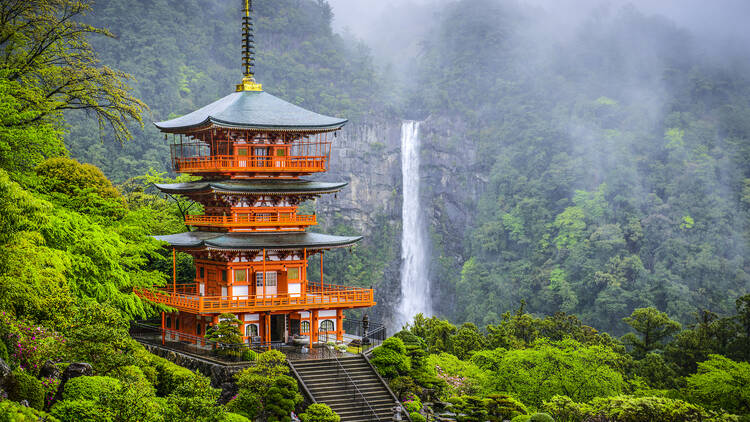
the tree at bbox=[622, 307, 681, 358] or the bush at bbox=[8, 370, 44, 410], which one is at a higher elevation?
the bush at bbox=[8, 370, 44, 410]

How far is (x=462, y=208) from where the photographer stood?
87.7 metres

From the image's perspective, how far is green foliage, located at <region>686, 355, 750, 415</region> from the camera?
88.1ft

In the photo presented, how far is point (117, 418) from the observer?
14.6 meters

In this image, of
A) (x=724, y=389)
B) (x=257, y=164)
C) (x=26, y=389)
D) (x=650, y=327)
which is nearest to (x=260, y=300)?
(x=257, y=164)

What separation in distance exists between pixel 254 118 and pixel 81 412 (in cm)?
1739

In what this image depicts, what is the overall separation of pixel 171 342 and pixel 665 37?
83732 mm

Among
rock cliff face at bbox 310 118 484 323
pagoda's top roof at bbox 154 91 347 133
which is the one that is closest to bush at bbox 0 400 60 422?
pagoda's top roof at bbox 154 91 347 133

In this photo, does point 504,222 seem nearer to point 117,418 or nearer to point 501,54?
point 501,54

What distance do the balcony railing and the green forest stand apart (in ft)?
8.82

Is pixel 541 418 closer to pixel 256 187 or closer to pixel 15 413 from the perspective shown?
pixel 256 187

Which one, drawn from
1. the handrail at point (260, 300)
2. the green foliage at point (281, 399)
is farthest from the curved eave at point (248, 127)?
the green foliage at point (281, 399)

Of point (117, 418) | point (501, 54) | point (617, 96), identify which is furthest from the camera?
point (501, 54)

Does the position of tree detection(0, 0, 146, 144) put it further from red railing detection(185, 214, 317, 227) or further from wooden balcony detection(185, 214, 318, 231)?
wooden balcony detection(185, 214, 318, 231)

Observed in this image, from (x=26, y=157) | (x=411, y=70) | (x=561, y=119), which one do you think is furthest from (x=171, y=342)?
(x=411, y=70)
